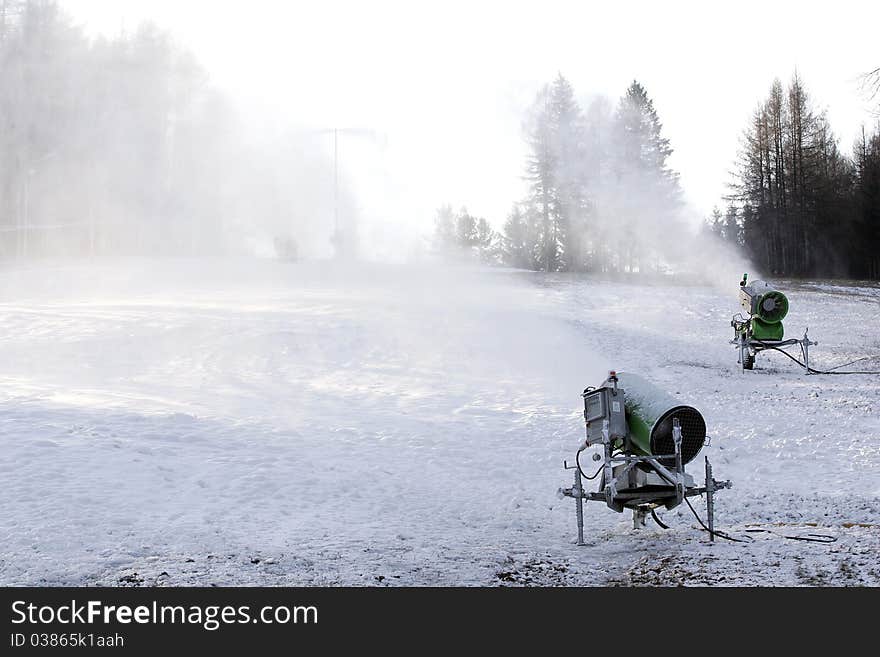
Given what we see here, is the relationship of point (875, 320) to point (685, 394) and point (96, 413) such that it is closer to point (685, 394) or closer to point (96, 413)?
point (685, 394)

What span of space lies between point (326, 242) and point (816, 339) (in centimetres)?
3658

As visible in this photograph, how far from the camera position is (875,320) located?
93.4 ft

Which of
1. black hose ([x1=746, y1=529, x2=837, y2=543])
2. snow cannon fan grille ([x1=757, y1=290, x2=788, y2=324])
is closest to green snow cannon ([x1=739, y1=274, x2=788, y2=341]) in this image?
snow cannon fan grille ([x1=757, y1=290, x2=788, y2=324])

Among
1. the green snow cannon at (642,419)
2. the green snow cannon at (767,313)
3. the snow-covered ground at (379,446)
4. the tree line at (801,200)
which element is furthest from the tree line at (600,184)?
the green snow cannon at (642,419)

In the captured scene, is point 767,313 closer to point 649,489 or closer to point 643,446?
point 643,446

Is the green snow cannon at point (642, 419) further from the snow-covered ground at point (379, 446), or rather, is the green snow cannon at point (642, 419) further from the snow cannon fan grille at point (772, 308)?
the snow cannon fan grille at point (772, 308)

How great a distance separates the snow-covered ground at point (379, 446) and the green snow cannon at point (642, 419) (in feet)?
3.09

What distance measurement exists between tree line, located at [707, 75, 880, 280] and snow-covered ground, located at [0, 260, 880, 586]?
26.1 metres

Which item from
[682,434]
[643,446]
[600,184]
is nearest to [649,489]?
[643,446]

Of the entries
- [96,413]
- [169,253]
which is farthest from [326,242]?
[96,413]

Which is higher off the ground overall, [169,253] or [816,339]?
[169,253]

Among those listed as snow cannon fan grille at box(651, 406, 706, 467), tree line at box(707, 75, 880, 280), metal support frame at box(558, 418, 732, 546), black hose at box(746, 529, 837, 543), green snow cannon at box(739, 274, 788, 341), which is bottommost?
black hose at box(746, 529, 837, 543)

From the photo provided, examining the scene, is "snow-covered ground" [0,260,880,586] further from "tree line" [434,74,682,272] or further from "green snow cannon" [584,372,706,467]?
"tree line" [434,74,682,272]

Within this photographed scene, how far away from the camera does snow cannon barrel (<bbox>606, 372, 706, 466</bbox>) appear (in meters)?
7.89
